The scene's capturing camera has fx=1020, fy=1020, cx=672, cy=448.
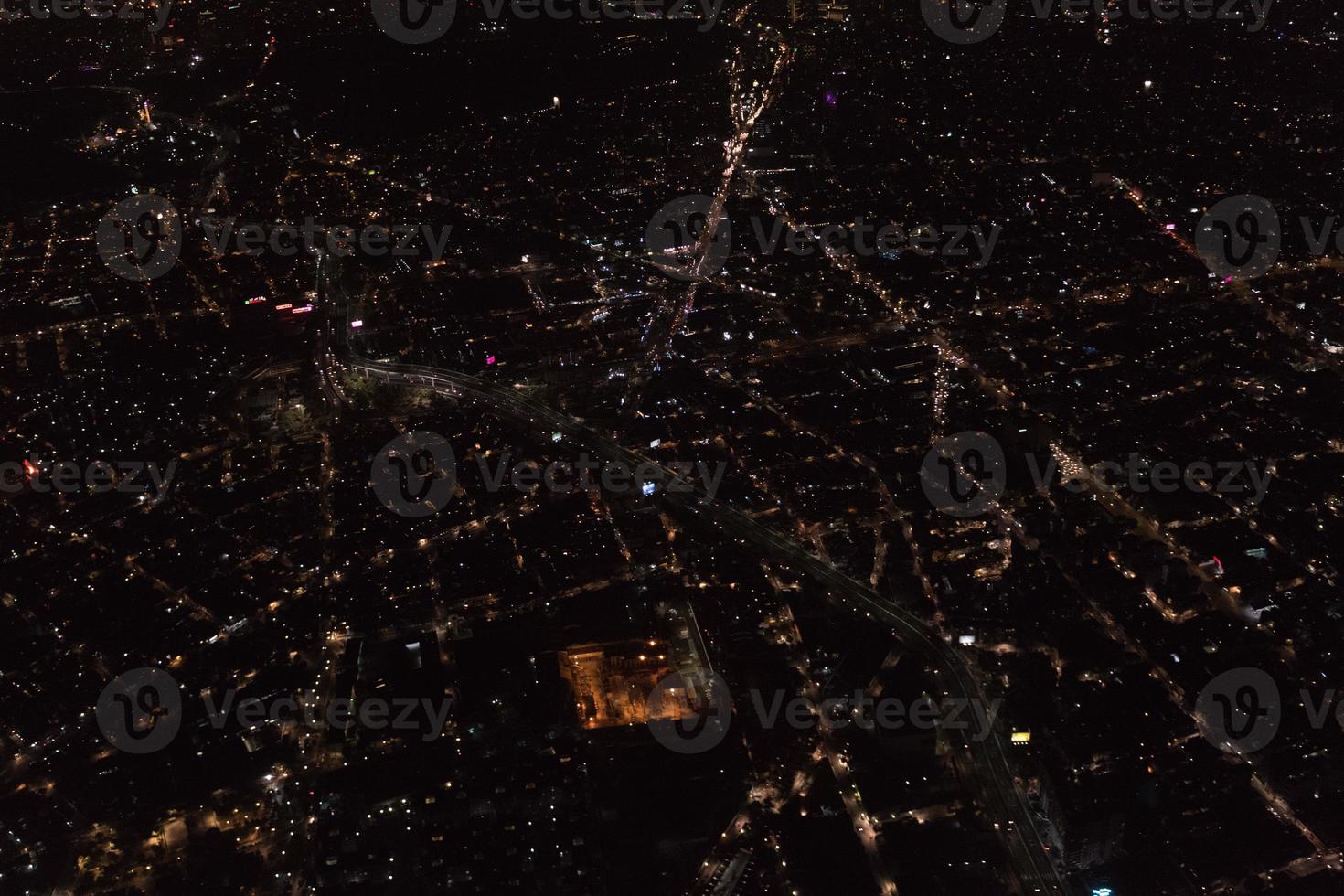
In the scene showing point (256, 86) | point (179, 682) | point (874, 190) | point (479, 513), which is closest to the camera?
point (179, 682)

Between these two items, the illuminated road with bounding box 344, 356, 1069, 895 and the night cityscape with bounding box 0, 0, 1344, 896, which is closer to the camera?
the illuminated road with bounding box 344, 356, 1069, 895

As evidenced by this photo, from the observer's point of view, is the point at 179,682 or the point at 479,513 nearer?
the point at 179,682

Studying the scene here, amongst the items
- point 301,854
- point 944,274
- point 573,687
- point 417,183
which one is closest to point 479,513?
point 573,687

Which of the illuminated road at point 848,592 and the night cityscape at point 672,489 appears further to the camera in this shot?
the night cityscape at point 672,489

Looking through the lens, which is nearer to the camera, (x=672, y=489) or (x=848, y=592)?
(x=848, y=592)

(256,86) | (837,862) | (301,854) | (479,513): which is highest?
(256,86)

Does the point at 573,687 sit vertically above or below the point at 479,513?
below

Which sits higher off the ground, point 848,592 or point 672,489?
point 672,489

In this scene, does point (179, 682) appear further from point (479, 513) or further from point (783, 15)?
point (783, 15)
